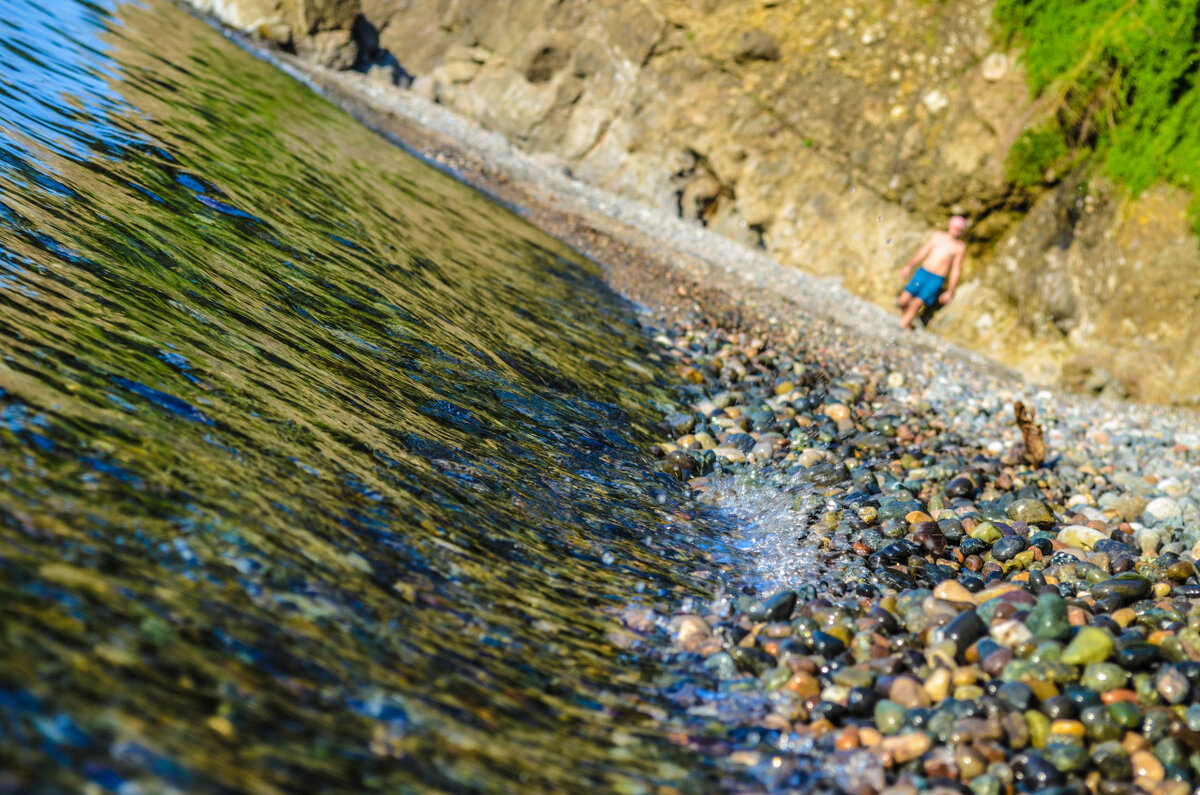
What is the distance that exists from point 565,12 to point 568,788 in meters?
21.3

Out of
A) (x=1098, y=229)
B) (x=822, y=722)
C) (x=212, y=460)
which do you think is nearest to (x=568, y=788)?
(x=822, y=722)

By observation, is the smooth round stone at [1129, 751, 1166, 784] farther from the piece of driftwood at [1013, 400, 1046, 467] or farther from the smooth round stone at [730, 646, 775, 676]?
the piece of driftwood at [1013, 400, 1046, 467]

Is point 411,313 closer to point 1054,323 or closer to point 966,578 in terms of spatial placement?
point 966,578

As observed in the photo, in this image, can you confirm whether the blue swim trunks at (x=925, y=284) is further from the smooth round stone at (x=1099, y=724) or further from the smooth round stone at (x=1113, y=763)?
the smooth round stone at (x=1113, y=763)

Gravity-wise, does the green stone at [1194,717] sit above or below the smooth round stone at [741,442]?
above

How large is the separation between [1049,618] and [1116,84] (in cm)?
1369

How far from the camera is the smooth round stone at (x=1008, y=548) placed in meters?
5.18

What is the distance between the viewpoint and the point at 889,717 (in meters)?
3.41

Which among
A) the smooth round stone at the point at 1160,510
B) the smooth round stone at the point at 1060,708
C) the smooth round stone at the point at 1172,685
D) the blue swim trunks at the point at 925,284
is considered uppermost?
the blue swim trunks at the point at 925,284

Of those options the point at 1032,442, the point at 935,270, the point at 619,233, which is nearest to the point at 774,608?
the point at 1032,442

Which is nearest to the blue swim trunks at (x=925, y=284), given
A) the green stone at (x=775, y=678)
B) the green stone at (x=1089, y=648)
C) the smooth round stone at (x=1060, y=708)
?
the green stone at (x=1089, y=648)

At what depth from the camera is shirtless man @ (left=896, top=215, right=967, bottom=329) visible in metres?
14.8

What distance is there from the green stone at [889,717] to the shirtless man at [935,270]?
12.5 m

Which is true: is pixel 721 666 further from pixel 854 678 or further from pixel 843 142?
pixel 843 142
